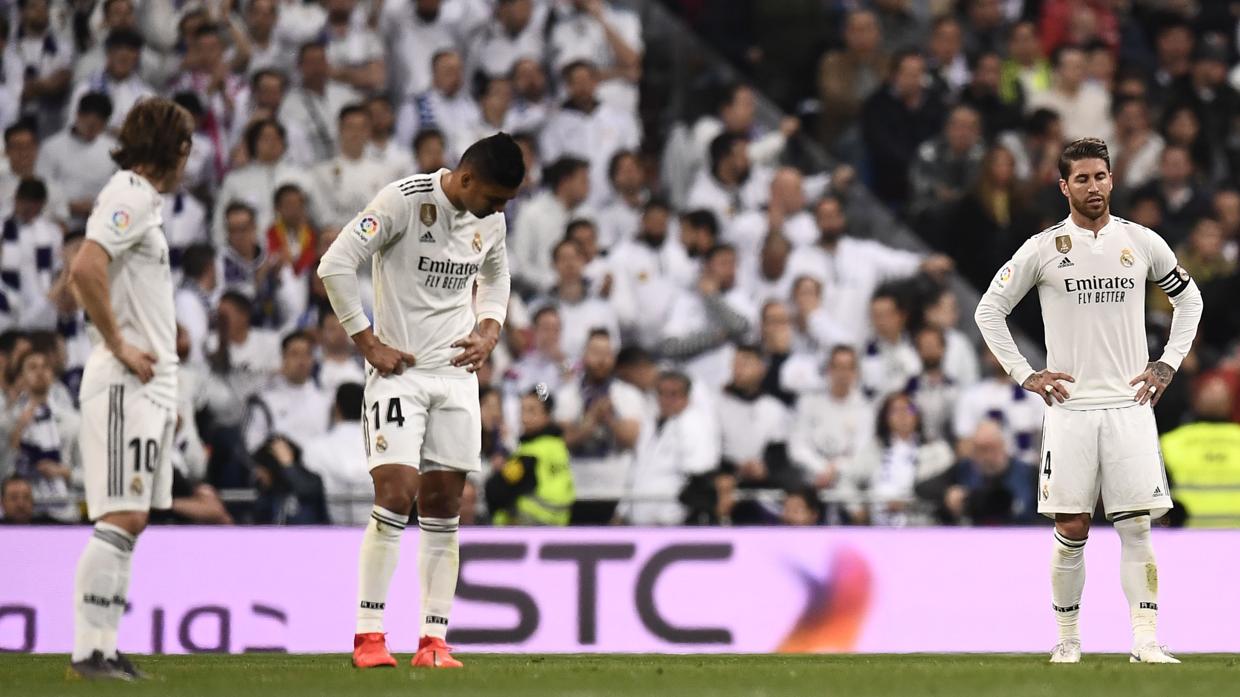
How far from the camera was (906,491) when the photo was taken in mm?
15047

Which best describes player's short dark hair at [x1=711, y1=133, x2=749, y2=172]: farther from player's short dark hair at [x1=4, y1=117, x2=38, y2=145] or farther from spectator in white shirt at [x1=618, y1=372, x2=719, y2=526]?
player's short dark hair at [x1=4, y1=117, x2=38, y2=145]

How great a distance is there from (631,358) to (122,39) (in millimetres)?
5538

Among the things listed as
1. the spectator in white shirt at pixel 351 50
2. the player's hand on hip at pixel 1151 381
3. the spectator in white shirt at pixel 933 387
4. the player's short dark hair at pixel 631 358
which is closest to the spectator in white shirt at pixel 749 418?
the player's short dark hair at pixel 631 358

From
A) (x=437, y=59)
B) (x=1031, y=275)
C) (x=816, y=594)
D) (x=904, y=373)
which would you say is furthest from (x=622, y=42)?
(x=1031, y=275)

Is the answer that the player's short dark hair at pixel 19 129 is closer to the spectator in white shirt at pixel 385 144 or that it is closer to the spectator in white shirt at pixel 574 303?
the spectator in white shirt at pixel 385 144

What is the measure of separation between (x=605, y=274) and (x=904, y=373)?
2626 mm

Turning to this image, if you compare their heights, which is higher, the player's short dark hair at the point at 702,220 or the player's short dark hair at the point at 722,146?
the player's short dark hair at the point at 722,146

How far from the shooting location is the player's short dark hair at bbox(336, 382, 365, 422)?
14594mm

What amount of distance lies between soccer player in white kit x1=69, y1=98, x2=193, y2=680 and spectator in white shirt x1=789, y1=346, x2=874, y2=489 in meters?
7.82

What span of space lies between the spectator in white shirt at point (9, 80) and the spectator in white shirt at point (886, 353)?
25.6 feet

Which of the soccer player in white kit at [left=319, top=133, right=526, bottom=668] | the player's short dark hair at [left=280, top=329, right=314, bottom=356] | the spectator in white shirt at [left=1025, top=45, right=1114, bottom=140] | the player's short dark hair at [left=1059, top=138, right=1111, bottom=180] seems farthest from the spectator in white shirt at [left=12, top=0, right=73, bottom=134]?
the player's short dark hair at [left=1059, top=138, right=1111, bottom=180]

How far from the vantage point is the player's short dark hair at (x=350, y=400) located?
14594 millimetres

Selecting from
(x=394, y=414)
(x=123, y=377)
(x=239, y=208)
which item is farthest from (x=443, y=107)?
(x=123, y=377)

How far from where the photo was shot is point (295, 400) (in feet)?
49.7
